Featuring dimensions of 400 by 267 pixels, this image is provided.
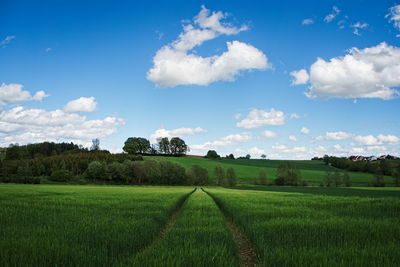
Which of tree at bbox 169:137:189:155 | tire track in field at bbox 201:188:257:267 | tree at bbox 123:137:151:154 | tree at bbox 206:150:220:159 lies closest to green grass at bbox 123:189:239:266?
tire track in field at bbox 201:188:257:267

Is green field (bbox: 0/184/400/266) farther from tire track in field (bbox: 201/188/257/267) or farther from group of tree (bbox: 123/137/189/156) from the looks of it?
group of tree (bbox: 123/137/189/156)

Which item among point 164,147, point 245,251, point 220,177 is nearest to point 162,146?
point 164,147

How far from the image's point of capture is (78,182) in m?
90.8

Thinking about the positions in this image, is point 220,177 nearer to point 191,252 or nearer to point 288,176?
point 288,176

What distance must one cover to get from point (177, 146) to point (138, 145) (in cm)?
1989

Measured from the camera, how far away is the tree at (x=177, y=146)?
494 feet

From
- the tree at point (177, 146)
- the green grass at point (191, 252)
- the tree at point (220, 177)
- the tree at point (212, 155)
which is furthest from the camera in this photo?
the tree at point (212, 155)

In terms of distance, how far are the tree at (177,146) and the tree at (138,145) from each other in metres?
12.2

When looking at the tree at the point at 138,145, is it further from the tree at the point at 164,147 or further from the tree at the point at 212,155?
the tree at the point at 212,155

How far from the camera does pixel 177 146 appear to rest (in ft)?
496

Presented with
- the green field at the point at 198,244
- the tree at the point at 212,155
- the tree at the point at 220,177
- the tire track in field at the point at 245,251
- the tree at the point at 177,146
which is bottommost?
the tree at the point at 220,177

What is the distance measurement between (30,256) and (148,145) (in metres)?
148

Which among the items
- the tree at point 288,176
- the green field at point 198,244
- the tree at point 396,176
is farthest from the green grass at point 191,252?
the tree at point 396,176

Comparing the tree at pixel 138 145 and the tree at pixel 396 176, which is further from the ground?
the tree at pixel 138 145
